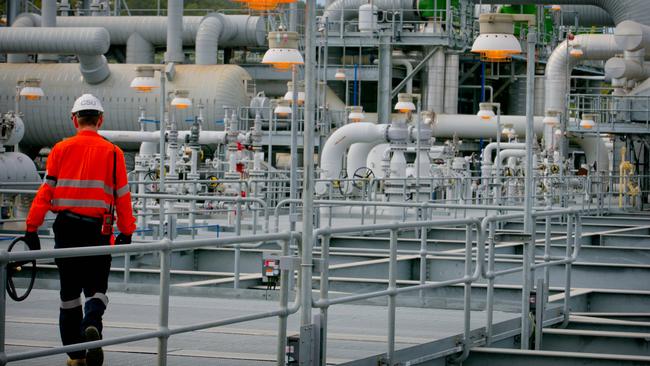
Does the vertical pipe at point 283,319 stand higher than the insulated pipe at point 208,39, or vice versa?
the insulated pipe at point 208,39

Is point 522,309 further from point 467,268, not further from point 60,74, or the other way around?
point 60,74

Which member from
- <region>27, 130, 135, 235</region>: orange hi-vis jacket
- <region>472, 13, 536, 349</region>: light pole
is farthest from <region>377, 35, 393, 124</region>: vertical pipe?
<region>27, 130, 135, 235</region>: orange hi-vis jacket

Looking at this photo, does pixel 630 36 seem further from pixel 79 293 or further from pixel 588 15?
pixel 79 293

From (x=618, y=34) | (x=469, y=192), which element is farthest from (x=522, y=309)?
(x=618, y=34)

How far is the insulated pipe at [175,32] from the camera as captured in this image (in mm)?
41612

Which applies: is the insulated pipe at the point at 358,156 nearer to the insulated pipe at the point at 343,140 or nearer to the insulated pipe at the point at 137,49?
the insulated pipe at the point at 343,140

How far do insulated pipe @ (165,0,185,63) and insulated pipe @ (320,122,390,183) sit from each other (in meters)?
13.0

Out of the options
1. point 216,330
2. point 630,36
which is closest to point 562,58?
point 630,36

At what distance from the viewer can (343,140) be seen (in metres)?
30.2

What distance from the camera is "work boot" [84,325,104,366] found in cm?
629

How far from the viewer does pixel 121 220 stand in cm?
719

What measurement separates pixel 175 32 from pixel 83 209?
35.8 meters

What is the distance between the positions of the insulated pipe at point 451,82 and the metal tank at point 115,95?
287 inches

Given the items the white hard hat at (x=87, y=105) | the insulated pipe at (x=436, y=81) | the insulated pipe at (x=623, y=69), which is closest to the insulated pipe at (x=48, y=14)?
the insulated pipe at (x=436, y=81)
